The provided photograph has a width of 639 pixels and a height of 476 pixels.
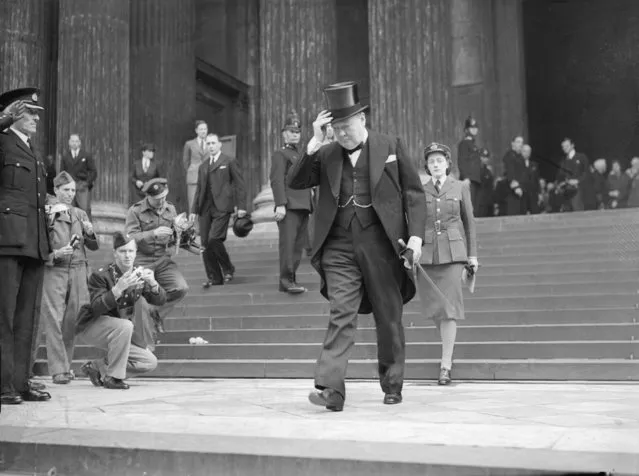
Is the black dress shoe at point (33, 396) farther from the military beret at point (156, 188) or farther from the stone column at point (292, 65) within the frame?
the stone column at point (292, 65)

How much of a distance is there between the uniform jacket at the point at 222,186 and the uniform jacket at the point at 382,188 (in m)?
5.66

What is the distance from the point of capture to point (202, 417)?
196 inches

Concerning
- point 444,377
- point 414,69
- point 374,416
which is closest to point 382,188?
point 374,416

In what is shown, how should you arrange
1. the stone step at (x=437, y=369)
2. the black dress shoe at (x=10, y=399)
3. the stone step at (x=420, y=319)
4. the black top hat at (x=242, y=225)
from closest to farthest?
the black dress shoe at (x=10, y=399) < the stone step at (x=437, y=369) < the stone step at (x=420, y=319) < the black top hat at (x=242, y=225)

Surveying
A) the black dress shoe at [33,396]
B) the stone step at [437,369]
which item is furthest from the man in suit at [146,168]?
the black dress shoe at [33,396]

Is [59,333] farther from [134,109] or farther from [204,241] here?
[134,109]

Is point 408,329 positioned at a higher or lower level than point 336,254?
lower

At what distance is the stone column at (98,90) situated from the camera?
16.9 m

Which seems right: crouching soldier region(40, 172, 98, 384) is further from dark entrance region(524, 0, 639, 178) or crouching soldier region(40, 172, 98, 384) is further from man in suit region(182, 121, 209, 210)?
dark entrance region(524, 0, 639, 178)

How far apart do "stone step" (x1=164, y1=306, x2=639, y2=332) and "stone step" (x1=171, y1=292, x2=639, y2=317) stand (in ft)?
0.37

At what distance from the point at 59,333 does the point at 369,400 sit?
336cm

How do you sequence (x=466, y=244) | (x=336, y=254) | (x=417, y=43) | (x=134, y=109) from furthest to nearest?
(x=134, y=109), (x=417, y=43), (x=466, y=244), (x=336, y=254)

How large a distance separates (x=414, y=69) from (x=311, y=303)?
6.88 metres

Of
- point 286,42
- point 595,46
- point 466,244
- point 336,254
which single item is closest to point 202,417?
Result: point 336,254
